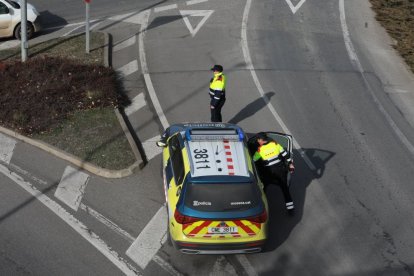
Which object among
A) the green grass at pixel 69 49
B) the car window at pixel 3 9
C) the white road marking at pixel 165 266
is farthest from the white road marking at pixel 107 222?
the car window at pixel 3 9

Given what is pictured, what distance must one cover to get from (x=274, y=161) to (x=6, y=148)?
6846 mm

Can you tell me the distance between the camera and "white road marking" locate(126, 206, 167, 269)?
10.4 metres

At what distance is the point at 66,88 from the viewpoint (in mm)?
15883

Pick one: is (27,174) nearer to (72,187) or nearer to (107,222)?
(72,187)

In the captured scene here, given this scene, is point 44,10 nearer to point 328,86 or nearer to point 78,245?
point 328,86

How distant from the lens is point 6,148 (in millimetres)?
13898

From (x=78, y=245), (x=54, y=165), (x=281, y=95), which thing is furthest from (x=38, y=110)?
(x=281, y=95)

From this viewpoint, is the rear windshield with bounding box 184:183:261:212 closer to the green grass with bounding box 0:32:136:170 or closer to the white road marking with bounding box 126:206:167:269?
the white road marking with bounding box 126:206:167:269

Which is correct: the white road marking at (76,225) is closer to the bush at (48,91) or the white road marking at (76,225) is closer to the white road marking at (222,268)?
the white road marking at (222,268)

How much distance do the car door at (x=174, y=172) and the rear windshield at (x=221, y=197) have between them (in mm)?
373

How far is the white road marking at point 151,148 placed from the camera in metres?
13.7

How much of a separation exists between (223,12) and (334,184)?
12323mm

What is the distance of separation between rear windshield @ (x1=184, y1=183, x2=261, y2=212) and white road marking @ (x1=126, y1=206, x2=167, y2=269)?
1.45m

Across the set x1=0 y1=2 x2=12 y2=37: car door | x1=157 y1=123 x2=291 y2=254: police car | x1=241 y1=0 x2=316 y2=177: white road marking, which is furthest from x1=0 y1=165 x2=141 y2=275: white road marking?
x1=0 y1=2 x2=12 y2=37: car door
